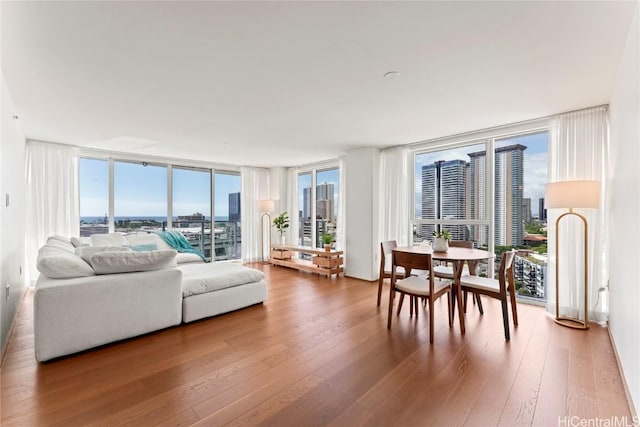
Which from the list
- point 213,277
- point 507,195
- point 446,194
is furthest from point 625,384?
point 213,277

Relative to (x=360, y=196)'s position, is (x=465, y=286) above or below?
below

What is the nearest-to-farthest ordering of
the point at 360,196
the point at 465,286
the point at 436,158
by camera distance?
1. the point at 465,286
2. the point at 436,158
3. the point at 360,196

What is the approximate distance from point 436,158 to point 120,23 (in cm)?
427

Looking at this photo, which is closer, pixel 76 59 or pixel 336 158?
pixel 76 59

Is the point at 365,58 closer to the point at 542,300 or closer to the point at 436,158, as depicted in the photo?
the point at 436,158

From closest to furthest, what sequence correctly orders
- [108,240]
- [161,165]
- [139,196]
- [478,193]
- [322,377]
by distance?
[322,377] < [478,193] < [108,240] < [139,196] < [161,165]

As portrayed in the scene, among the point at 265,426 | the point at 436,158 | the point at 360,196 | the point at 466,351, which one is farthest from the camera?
the point at 360,196

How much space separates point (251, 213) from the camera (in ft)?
23.4

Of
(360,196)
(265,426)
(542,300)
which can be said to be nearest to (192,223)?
(360,196)

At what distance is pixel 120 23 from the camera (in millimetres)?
1716

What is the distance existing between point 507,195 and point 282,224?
471cm

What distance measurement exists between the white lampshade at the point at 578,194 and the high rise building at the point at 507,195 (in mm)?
939

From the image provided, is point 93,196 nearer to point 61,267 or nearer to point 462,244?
point 61,267

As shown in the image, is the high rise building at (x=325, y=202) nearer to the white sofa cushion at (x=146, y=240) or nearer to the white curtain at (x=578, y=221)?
the white sofa cushion at (x=146, y=240)
